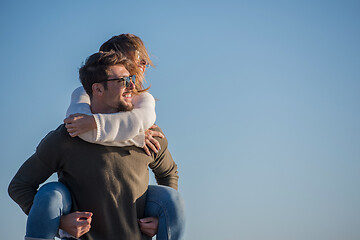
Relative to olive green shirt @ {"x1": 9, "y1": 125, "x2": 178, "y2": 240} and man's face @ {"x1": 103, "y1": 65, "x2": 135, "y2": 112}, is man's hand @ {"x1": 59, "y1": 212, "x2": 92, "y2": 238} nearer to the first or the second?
olive green shirt @ {"x1": 9, "y1": 125, "x2": 178, "y2": 240}

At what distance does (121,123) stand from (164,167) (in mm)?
837

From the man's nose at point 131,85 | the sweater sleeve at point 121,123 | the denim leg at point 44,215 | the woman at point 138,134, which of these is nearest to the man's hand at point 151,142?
the woman at point 138,134

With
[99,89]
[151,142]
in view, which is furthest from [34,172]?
[151,142]

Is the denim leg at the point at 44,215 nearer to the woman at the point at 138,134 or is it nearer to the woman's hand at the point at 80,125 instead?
the woman at the point at 138,134

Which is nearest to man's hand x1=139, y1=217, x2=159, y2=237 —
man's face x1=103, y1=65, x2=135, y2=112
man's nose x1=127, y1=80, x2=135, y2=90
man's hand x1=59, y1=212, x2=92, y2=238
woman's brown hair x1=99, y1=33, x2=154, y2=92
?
man's hand x1=59, y1=212, x2=92, y2=238

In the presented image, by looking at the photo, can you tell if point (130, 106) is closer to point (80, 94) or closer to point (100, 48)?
point (80, 94)

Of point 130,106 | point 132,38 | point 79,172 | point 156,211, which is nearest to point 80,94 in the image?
point 130,106

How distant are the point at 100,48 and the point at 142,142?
93.3 inches

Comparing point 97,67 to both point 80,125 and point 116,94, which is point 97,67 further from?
point 80,125

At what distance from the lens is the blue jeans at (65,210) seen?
11.9 ft

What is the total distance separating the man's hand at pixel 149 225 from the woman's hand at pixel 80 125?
85 centimetres

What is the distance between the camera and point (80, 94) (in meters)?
4.46

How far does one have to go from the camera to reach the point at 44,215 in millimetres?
3609

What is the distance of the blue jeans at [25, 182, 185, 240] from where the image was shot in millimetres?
3613
